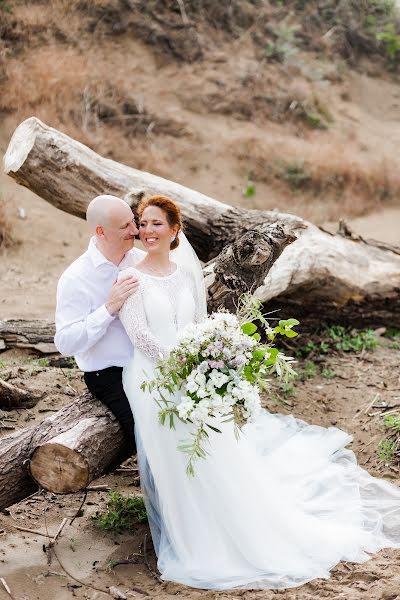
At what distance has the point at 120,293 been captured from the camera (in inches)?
177

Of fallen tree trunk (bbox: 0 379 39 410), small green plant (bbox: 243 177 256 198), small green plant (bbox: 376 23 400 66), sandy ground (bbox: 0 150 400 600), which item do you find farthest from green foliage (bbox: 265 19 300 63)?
fallen tree trunk (bbox: 0 379 39 410)

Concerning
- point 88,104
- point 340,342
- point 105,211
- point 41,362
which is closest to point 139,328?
point 105,211

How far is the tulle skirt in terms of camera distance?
4250 mm

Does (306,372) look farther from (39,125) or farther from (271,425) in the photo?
(39,125)

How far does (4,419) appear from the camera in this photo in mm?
5992

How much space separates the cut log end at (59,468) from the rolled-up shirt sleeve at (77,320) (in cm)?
61

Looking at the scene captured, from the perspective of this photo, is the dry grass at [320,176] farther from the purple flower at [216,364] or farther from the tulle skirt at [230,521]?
the purple flower at [216,364]

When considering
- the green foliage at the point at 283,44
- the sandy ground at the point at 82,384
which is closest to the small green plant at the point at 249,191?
the sandy ground at the point at 82,384

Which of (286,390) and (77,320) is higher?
(77,320)

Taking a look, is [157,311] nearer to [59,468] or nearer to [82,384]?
[59,468]

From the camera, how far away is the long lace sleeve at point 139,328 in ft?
14.6

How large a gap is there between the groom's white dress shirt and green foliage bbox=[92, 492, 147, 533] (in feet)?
3.18

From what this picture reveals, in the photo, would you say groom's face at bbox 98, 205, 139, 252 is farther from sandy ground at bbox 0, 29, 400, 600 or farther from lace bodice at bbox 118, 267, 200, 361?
sandy ground at bbox 0, 29, 400, 600

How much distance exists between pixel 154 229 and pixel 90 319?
663 millimetres
